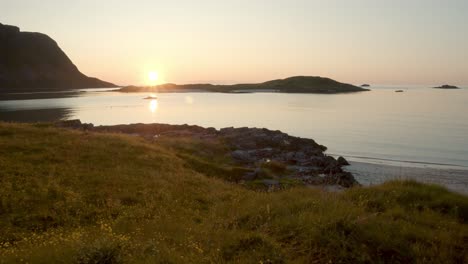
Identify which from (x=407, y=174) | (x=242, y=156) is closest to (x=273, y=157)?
(x=242, y=156)

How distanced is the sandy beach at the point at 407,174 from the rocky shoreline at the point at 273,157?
1.59m

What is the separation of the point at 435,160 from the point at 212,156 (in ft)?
81.7

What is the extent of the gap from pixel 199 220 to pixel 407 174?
85.5 ft

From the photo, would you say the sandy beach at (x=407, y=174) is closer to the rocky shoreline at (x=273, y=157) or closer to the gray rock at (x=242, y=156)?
the rocky shoreline at (x=273, y=157)

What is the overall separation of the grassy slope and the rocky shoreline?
5.31 metres

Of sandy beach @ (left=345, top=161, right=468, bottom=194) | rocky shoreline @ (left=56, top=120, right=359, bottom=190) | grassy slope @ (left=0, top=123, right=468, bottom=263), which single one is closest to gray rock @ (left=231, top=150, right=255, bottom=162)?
rocky shoreline @ (left=56, top=120, right=359, bottom=190)

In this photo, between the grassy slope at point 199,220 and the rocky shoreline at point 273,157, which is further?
the rocky shoreline at point 273,157

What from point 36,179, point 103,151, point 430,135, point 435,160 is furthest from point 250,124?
point 36,179

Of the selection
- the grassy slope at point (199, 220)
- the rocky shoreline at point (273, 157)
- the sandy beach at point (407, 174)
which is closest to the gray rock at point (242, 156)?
the rocky shoreline at point (273, 157)

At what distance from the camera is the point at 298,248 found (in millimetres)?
9445

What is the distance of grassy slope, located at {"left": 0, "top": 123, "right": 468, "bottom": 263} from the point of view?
28.5 feet

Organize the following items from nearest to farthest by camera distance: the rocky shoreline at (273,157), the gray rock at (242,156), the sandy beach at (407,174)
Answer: the rocky shoreline at (273,157) → the sandy beach at (407,174) → the gray rock at (242,156)

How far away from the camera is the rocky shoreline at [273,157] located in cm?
2630

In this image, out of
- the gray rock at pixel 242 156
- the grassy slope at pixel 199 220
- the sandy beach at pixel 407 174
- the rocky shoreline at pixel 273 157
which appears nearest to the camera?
the grassy slope at pixel 199 220
